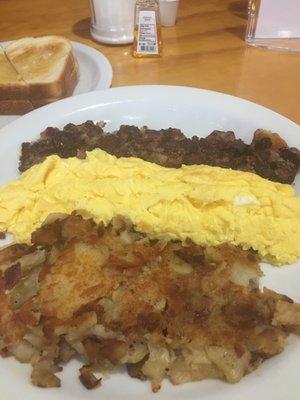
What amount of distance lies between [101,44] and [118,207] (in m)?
2.14

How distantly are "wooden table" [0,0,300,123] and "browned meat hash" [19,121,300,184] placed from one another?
649mm

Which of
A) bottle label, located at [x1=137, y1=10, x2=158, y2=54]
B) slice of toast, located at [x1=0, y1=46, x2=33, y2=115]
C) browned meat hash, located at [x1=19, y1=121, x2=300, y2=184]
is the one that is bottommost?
slice of toast, located at [x1=0, y1=46, x2=33, y2=115]

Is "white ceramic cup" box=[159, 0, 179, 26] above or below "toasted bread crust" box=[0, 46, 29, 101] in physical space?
above

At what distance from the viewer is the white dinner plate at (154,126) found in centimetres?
140

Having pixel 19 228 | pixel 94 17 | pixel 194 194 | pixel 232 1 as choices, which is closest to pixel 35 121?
pixel 19 228

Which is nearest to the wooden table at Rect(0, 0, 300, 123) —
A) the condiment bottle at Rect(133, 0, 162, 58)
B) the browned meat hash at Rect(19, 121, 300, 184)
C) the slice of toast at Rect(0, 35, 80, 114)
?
the condiment bottle at Rect(133, 0, 162, 58)

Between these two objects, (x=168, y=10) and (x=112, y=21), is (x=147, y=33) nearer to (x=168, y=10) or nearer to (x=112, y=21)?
(x=112, y=21)

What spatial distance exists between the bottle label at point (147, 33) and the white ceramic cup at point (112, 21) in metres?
0.21

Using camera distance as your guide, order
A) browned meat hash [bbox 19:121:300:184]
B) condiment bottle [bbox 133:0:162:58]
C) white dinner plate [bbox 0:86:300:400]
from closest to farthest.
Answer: white dinner plate [bbox 0:86:300:400], browned meat hash [bbox 19:121:300:184], condiment bottle [bbox 133:0:162:58]

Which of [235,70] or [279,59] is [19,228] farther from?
[279,59]

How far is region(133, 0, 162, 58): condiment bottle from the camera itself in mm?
3018

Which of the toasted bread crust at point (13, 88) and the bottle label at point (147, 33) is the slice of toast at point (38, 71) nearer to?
the toasted bread crust at point (13, 88)

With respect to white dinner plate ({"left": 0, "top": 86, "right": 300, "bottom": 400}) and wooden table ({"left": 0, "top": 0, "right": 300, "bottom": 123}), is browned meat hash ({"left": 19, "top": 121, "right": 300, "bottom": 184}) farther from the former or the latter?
wooden table ({"left": 0, "top": 0, "right": 300, "bottom": 123})

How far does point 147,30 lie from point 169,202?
1.80 metres
